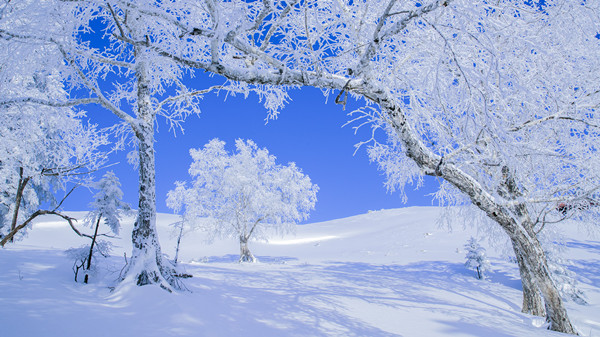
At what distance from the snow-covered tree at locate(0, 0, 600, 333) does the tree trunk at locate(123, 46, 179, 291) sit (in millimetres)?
19

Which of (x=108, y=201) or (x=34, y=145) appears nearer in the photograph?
(x=108, y=201)

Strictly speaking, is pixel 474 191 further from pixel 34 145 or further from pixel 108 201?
pixel 34 145

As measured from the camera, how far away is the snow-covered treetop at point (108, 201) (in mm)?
5617

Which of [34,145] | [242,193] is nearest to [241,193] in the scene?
[242,193]

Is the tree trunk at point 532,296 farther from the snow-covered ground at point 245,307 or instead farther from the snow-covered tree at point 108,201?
the snow-covered tree at point 108,201

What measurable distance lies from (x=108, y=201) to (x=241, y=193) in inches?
540

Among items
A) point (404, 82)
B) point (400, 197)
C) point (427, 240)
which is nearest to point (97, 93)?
point (404, 82)

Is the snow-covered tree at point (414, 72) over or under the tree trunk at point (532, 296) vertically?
over

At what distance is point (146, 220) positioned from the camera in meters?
5.41

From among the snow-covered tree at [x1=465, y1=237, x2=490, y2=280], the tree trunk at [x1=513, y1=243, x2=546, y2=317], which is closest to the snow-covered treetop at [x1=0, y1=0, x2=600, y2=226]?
the tree trunk at [x1=513, y1=243, x2=546, y2=317]

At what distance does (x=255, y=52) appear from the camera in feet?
10.2

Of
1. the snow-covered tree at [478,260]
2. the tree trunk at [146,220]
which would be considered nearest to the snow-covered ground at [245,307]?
the tree trunk at [146,220]

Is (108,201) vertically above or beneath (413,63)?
beneath

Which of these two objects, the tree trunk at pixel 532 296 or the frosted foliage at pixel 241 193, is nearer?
the tree trunk at pixel 532 296
